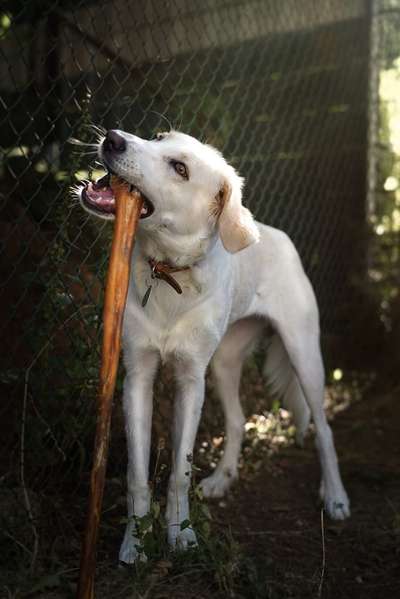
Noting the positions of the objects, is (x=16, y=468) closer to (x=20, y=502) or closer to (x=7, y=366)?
(x=20, y=502)

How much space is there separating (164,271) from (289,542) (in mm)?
1319

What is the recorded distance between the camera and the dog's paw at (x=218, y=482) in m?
3.98

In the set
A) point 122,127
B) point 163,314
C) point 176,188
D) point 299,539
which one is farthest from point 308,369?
point 176,188

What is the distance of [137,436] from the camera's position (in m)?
3.03

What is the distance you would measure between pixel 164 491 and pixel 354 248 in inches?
137

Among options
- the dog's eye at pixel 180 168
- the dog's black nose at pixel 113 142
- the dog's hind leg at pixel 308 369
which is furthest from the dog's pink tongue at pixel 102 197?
the dog's hind leg at pixel 308 369

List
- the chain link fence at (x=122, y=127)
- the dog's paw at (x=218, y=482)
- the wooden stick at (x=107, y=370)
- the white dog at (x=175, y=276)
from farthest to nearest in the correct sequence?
the dog's paw at (x=218, y=482)
the chain link fence at (x=122, y=127)
the white dog at (x=175, y=276)
the wooden stick at (x=107, y=370)

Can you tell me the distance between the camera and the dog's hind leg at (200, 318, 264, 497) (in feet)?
13.8

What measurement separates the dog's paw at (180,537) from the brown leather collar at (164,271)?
2.78 ft

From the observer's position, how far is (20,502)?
2988 millimetres

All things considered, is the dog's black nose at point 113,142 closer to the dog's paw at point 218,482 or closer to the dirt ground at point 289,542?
the dirt ground at point 289,542

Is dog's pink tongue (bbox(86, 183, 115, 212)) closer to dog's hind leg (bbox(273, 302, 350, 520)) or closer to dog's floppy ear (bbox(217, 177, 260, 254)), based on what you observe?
dog's floppy ear (bbox(217, 177, 260, 254))

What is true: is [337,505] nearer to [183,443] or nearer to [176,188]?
[183,443]

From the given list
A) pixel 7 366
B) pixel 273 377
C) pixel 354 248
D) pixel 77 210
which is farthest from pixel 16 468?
pixel 354 248
